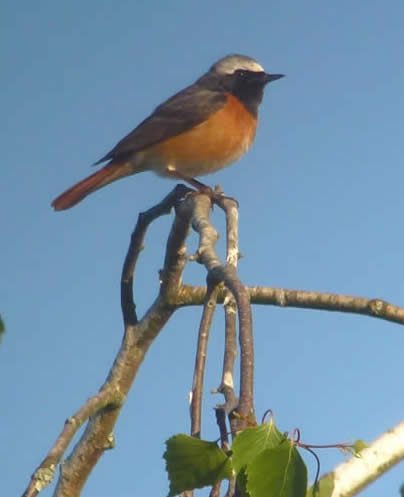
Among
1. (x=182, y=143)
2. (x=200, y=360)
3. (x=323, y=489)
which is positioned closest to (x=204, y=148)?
(x=182, y=143)

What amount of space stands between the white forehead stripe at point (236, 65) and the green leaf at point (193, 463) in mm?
7713

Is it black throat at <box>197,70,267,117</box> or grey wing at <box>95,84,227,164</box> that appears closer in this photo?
grey wing at <box>95,84,227,164</box>

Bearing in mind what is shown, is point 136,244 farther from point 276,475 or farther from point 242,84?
point 242,84

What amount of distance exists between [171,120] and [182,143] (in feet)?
1.29

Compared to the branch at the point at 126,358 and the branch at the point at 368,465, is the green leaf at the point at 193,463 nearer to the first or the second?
the branch at the point at 368,465

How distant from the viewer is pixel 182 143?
8719mm

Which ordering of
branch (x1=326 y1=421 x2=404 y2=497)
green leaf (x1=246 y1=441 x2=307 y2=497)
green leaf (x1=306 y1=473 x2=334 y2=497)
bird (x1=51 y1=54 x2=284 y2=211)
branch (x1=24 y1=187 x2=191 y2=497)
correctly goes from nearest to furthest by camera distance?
green leaf (x1=246 y1=441 x2=307 y2=497) → green leaf (x1=306 y1=473 x2=334 y2=497) → branch (x1=326 y1=421 x2=404 y2=497) → branch (x1=24 y1=187 x2=191 y2=497) → bird (x1=51 y1=54 x2=284 y2=211)

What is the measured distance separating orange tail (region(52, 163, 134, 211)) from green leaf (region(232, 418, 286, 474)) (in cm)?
607

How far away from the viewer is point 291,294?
12.9 feet

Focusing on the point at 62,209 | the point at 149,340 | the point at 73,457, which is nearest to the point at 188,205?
the point at 149,340

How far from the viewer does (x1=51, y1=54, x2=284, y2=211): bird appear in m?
8.70

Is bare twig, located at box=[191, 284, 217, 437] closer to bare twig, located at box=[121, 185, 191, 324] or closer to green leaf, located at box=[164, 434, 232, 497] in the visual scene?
green leaf, located at box=[164, 434, 232, 497]

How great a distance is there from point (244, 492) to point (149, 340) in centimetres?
259

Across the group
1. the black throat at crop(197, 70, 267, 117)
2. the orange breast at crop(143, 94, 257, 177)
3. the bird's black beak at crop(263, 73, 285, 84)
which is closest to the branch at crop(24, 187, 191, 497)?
the orange breast at crop(143, 94, 257, 177)
